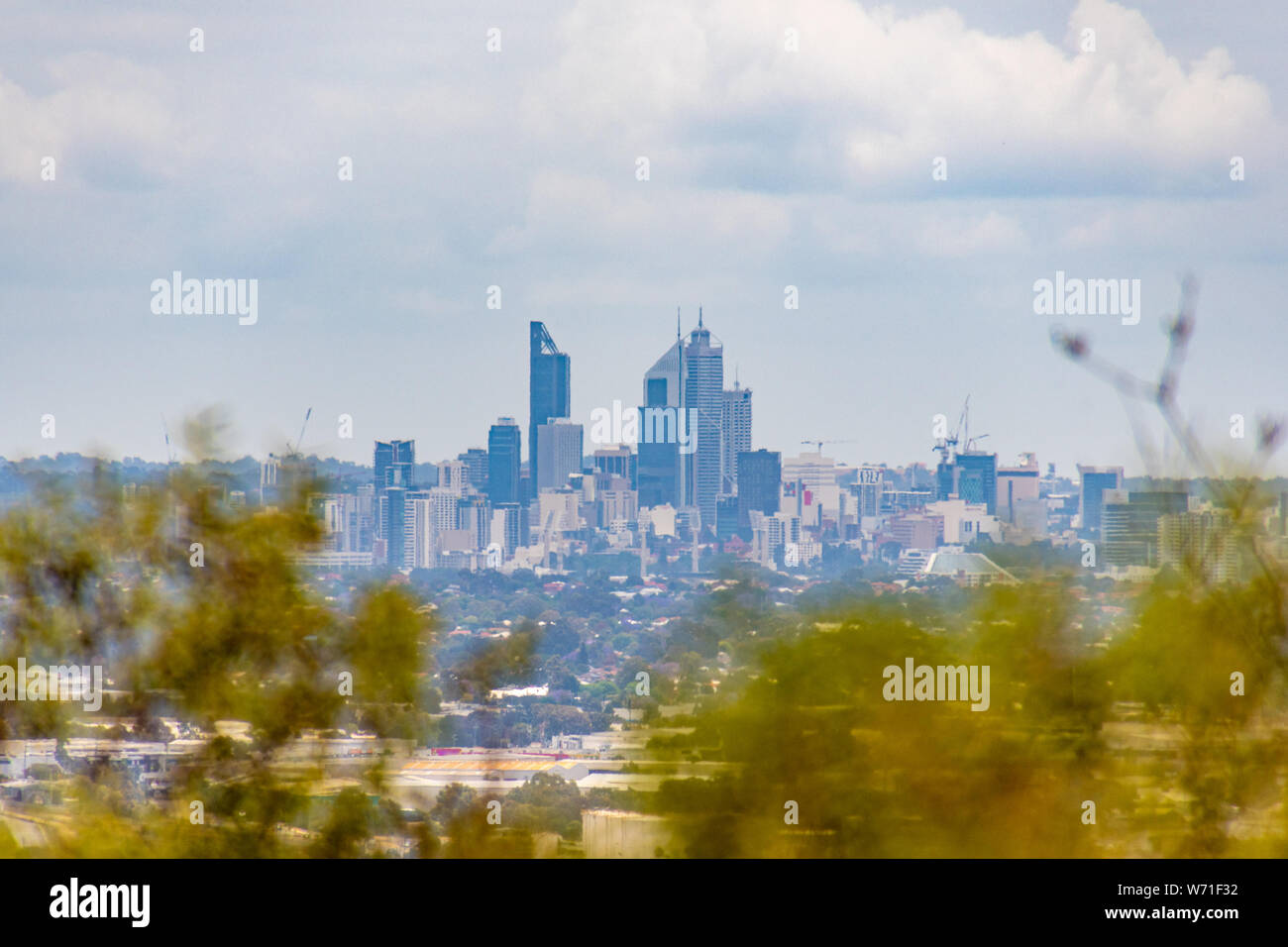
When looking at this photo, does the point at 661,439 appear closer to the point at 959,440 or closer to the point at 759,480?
the point at 759,480

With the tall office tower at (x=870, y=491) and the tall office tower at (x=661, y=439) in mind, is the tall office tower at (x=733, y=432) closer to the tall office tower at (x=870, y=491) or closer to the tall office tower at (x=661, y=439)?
the tall office tower at (x=661, y=439)

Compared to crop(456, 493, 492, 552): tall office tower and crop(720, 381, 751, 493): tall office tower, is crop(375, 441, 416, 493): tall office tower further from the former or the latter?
crop(720, 381, 751, 493): tall office tower

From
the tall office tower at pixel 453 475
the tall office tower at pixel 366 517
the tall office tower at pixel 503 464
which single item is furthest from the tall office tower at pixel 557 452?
the tall office tower at pixel 366 517

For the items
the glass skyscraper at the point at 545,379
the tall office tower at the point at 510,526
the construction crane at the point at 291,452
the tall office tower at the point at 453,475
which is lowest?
the tall office tower at the point at 510,526

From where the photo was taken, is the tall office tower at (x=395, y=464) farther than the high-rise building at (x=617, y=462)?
No

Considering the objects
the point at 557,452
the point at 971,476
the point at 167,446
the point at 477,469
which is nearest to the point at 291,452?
the point at 167,446

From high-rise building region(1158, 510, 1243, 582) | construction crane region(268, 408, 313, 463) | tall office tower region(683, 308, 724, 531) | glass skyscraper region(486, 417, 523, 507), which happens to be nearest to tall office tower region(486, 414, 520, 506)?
glass skyscraper region(486, 417, 523, 507)
